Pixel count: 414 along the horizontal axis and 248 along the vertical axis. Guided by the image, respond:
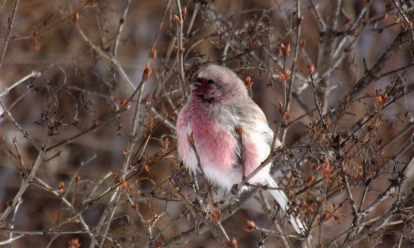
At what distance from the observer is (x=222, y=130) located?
3.98 metres

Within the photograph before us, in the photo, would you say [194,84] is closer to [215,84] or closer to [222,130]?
[215,84]

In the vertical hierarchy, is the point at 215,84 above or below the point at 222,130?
above

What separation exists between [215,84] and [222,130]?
0.44 m

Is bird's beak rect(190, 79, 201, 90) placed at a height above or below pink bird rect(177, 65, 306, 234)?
above

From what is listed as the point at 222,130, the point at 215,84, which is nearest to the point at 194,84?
the point at 215,84

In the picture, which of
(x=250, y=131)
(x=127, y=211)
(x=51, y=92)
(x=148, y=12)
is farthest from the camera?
(x=148, y=12)

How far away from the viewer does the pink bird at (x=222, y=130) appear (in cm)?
398

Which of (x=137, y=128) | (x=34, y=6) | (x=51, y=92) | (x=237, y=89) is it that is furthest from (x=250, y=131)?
(x=34, y=6)

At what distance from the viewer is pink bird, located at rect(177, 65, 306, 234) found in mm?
3984

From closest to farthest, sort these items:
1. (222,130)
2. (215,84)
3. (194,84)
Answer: (222,130)
(194,84)
(215,84)

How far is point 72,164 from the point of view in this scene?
27.5ft

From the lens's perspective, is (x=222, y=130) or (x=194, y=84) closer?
(x=222, y=130)

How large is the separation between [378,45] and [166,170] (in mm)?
4231

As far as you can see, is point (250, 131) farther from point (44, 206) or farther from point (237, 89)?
point (44, 206)
